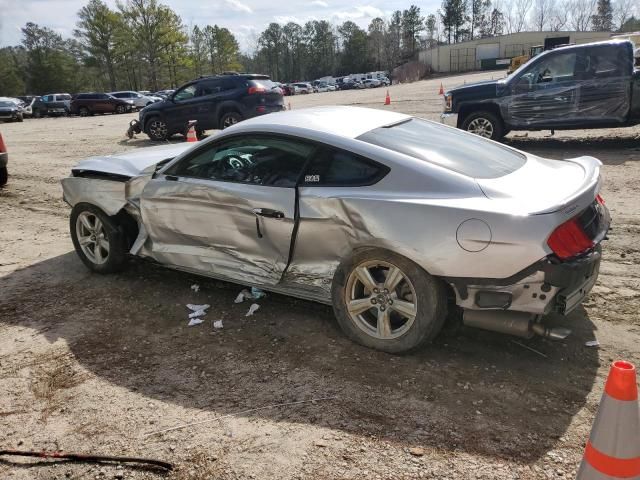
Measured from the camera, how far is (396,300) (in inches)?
132

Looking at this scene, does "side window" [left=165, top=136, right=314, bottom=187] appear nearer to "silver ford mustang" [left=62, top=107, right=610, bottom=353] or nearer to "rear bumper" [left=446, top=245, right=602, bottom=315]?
"silver ford mustang" [left=62, top=107, right=610, bottom=353]

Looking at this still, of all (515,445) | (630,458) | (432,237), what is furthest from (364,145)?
(630,458)

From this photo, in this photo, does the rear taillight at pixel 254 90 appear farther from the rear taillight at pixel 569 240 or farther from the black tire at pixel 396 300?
the rear taillight at pixel 569 240

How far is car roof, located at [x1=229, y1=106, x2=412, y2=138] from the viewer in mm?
3746

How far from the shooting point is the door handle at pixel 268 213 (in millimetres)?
3717

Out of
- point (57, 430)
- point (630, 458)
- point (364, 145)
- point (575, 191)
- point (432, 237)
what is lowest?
point (57, 430)

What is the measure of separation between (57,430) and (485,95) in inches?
380

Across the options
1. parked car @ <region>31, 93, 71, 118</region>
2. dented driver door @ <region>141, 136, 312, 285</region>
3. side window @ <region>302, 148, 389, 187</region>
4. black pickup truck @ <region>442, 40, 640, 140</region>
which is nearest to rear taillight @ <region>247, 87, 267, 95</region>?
black pickup truck @ <region>442, 40, 640, 140</region>

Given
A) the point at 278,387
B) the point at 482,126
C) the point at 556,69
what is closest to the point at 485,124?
the point at 482,126

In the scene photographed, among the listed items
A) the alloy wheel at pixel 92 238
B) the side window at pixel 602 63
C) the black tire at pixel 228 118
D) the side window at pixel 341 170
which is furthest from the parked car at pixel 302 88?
the side window at pixel 341 170

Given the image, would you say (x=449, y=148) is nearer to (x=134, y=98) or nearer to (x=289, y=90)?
(x=134, y=98)

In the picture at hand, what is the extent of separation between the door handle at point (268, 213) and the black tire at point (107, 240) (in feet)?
5.64

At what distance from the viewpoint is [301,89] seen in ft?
208

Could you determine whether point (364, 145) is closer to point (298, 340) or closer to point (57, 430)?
point (298, 340)
